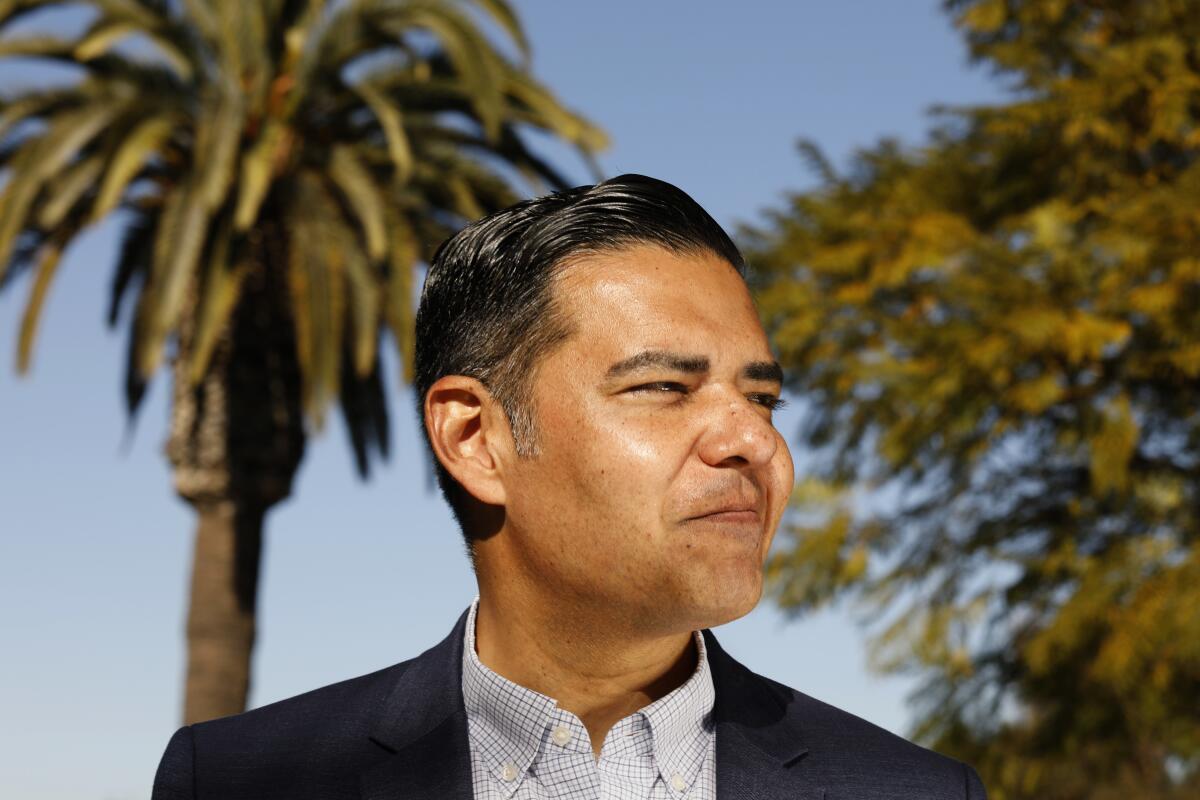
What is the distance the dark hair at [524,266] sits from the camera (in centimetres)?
234

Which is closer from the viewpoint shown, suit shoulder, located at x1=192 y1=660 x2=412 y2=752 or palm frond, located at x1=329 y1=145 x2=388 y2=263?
suit shoulder, located at x1=192 y1=660 x2=412 y2=752

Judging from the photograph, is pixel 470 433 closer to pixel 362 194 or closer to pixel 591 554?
pixel 591 554

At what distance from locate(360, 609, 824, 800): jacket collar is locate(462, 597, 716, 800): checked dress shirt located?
0.04m

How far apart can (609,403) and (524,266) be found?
345mm

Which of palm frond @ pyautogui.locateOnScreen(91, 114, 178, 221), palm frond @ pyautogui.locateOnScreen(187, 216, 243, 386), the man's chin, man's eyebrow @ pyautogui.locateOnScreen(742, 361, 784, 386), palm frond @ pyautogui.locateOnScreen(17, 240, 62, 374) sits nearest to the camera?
the man's chin

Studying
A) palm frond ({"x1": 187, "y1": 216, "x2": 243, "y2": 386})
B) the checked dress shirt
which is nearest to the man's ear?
the checked dress shirt

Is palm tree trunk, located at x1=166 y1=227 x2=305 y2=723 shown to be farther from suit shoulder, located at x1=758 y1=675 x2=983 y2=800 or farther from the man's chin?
the man's chin

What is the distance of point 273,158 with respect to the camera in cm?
1421

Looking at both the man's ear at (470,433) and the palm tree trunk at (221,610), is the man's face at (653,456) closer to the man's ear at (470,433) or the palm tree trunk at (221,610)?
the man's ear at (470,433)

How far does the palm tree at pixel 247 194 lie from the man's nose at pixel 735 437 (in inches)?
437

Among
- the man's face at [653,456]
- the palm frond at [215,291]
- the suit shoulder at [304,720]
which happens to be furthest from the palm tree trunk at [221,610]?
the man's face at [653,456]

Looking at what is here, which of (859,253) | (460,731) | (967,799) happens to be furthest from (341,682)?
(859,253)

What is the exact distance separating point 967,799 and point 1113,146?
14628 millimetres

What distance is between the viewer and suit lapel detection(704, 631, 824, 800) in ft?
7.75
